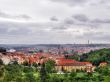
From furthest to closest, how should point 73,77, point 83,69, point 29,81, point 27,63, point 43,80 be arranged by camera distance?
point 27,63
point 83,69
point 73,77
point 43,80
point 29,81

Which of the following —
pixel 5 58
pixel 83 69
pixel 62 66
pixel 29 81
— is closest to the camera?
pixel 29 81

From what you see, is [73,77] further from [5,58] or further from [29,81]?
[5,58]

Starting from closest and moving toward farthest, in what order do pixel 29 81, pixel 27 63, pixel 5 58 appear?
1. pixel 29 81
2. pixel 27 63
3. pixel 5 58

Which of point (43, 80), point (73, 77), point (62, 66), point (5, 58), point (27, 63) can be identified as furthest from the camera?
point (5, 58)

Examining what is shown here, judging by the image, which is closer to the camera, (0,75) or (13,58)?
(0,75)

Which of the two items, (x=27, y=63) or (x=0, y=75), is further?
(x=27, y=63)

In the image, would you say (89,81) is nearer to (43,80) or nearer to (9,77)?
(43,80)

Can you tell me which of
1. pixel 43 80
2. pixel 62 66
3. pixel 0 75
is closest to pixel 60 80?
pixel 43 80

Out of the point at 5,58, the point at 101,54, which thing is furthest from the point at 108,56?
the point at 5,58
